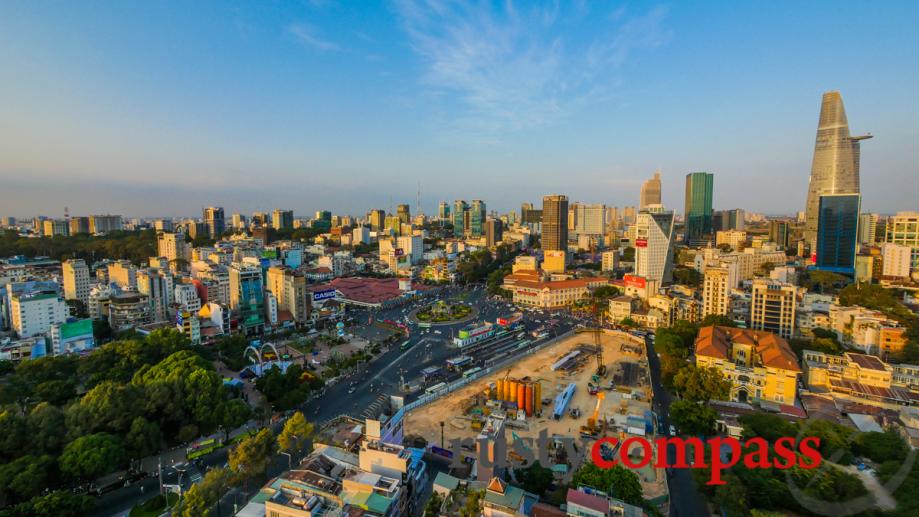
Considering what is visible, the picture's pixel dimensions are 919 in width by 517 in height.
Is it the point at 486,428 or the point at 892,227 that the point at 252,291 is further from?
the point at 892,227

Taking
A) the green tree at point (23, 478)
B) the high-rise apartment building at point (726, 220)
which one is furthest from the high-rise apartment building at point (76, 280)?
the high-rise apartment building at point (726, 220)

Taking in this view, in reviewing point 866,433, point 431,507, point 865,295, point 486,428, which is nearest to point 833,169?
point 865,295

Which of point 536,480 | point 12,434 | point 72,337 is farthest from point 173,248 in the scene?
point 536,480

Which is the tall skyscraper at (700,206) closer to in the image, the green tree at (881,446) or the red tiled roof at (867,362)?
the red tiled roof at (867,362)

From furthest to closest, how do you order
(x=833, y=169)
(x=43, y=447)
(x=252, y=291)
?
(x=833, y=169) < (x=252, y=291) < (x=43, y=447)

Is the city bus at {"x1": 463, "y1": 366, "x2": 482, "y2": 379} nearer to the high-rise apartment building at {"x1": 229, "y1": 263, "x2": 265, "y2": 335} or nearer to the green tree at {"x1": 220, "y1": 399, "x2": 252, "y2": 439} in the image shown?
the green tree at {"x1": 220, "y1": 399, "x2": 252, "y2": 439}
